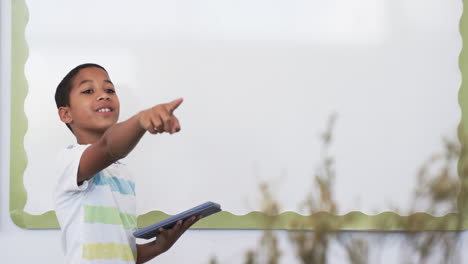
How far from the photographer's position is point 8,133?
1656 mm

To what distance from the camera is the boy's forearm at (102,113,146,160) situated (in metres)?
0.73

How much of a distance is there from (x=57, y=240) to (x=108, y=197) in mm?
568

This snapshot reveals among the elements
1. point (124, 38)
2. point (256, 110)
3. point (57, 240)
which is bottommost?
point (57, 240)

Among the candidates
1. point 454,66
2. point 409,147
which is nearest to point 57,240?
point 409,147

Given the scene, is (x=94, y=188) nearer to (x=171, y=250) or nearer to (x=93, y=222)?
(x=93, y=222)

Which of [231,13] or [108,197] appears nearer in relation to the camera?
[108,197]

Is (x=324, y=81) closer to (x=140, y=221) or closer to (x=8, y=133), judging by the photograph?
(x=140, y=221)

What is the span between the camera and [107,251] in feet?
3.65

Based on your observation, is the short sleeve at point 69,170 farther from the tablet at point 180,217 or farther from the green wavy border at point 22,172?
the green wavy border at point 22,172

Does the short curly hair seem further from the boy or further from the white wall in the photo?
the white wall

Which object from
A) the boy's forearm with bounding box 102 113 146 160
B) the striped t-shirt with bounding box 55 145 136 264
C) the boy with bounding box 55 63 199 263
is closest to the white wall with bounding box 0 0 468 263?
the boy with bounding box 55 63 199 263

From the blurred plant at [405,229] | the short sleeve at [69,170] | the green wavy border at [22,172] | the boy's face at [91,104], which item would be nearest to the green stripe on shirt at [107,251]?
the short sleeve at [69,170]

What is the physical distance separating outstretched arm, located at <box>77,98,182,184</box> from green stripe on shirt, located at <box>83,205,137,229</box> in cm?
9

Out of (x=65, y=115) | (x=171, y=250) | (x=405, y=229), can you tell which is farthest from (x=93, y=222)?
(x=405, y=229)
